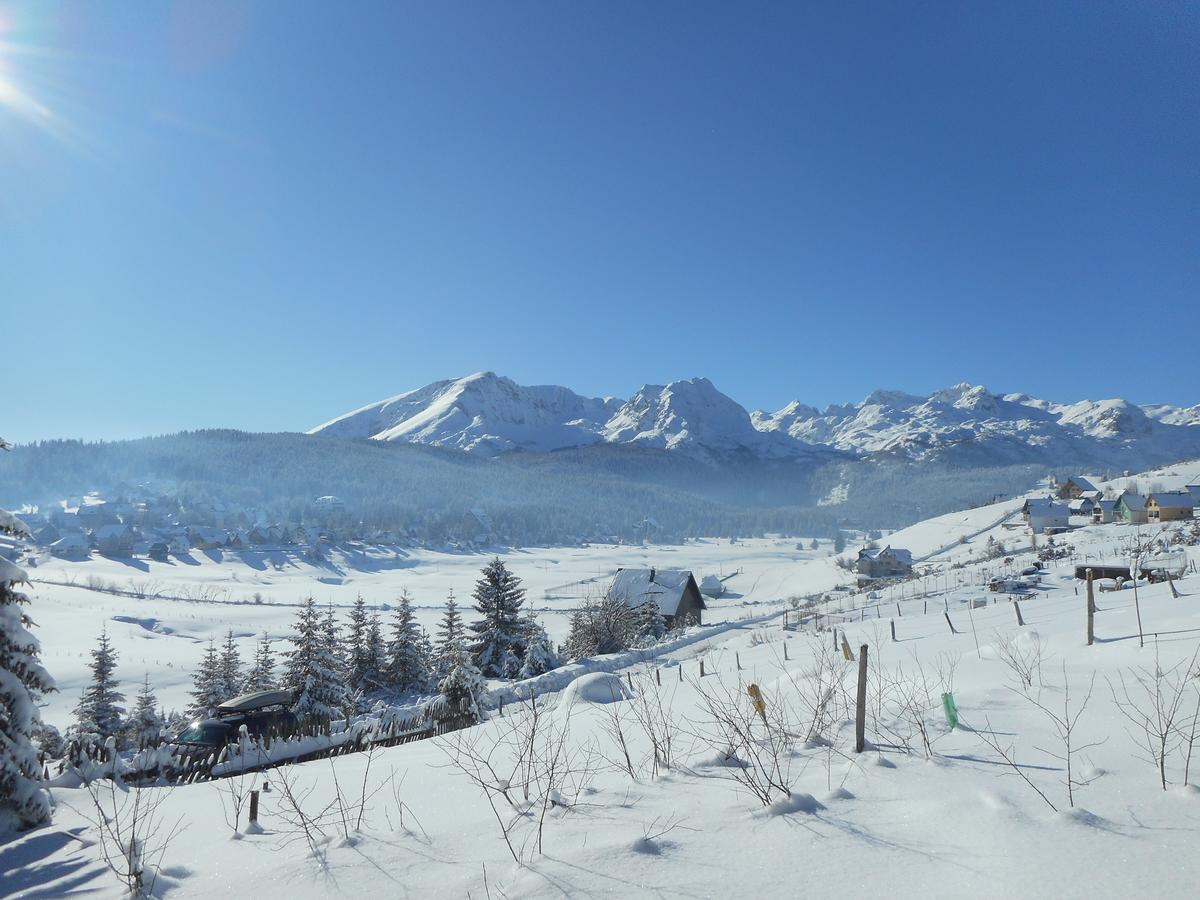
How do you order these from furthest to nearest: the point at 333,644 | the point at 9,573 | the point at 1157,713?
the point at 333,644 < the point at 9,573 < the point at 1157,713

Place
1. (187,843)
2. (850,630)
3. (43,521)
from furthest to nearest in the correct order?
(43,521) < (850,630) < (187,843)

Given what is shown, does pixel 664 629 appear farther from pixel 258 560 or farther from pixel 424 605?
pixel 258 560

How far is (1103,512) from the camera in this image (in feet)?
235

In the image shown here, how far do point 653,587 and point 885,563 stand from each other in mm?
36188

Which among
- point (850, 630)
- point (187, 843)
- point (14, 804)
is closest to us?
point (187, 843)

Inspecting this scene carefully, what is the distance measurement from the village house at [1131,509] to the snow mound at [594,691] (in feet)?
231

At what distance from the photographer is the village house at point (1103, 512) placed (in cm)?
Result: 6938

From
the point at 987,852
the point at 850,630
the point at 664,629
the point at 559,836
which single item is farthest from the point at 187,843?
the point at 664,629

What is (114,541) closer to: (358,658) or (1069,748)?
(358,658)

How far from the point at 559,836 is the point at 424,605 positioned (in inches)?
2946

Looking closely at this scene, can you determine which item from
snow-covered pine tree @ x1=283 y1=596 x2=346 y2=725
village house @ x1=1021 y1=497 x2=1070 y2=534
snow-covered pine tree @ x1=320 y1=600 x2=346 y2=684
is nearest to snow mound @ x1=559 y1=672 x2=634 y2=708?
snow-covered pine tree @ x1=283 y1=596 x2=346 y2=725

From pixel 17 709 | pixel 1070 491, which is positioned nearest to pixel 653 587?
pixel 17 709

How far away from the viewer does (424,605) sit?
244ft

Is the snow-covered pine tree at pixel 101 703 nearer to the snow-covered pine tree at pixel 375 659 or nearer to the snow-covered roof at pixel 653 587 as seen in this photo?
the snow-covered pine tree at pixel 375 659
